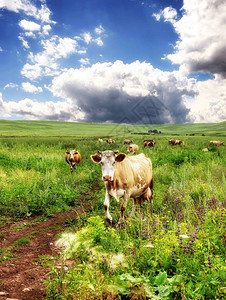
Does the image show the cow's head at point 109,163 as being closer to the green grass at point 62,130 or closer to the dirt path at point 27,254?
the dirt path at point 27,254

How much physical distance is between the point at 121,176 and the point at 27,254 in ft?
8.59

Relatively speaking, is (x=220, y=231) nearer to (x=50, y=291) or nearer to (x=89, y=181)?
(x=50, y=291)

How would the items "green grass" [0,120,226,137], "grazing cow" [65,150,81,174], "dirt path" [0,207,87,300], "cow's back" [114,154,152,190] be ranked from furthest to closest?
1. "green grass" [0,120,226,137]
2. "grazing cow" [65,150,81,174]
3. "cow's back" [114,154,152,190]
4. "dirt path" [0,207,87,300]

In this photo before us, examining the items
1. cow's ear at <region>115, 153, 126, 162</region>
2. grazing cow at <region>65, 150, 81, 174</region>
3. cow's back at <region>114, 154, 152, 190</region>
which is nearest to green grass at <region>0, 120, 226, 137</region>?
grazing cow at <region>65, 150, 81, 174</region>

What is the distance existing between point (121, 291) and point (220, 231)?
A: 1987 mm

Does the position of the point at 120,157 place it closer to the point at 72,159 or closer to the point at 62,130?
the point at 72,159

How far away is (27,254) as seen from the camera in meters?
4.05

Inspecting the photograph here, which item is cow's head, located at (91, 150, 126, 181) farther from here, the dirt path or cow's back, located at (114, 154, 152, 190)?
the dirt path

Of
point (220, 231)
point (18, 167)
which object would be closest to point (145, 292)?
point (220, 231)

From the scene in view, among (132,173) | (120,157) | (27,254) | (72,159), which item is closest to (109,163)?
(120,157)

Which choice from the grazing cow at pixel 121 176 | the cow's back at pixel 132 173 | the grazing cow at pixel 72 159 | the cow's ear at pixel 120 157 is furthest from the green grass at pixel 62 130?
the cow's ear at pixel 120 157

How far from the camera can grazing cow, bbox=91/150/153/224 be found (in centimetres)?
493

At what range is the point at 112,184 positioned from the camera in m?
5.09

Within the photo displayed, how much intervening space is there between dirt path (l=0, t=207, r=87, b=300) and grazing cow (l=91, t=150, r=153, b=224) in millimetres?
1530
